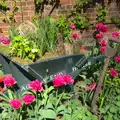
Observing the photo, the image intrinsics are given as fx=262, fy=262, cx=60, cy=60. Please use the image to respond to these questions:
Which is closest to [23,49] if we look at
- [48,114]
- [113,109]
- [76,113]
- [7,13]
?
[48,114]

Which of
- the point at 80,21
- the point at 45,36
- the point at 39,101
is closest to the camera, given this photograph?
the point at 39,101

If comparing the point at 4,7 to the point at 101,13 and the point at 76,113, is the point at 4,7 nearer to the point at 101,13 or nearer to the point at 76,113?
the point at 101,13

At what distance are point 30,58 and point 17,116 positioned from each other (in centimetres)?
108

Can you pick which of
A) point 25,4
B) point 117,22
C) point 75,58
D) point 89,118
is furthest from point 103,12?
point 89,118

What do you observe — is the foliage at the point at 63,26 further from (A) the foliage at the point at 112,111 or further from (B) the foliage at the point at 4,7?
(A) the foliage at the point at 112,111

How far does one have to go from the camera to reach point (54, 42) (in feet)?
14.1

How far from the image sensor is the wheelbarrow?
346 centimetres

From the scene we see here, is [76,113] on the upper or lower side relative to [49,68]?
lower

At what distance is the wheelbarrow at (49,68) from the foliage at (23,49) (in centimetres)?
21

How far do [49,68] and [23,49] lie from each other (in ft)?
1.70

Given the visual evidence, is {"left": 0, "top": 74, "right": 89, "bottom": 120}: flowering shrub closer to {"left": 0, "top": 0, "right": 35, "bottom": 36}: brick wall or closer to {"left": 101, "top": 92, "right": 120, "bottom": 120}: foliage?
{"left": 101, "top": 92, "right": 120, "bottom": 120}: foliage

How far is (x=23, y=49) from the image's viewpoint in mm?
3836

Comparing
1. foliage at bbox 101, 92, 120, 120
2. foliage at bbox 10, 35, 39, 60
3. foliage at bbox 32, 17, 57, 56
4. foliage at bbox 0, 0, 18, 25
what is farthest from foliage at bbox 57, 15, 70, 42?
foliage at bbox 101, 92, 120, 120

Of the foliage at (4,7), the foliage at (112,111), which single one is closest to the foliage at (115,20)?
the foliage at (4,7)
